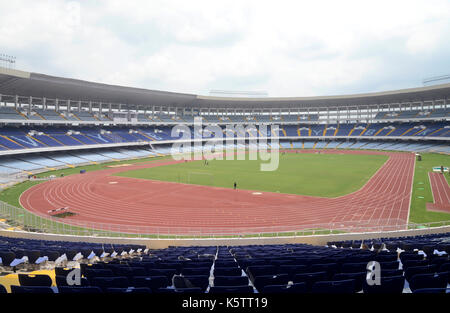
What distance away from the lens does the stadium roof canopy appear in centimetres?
4909

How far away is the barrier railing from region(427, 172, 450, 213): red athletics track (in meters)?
3.96

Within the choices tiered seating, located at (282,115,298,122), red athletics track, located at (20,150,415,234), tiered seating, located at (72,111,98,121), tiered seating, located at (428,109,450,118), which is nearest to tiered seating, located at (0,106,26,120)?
tiered seating, located at (72,111,98,121)

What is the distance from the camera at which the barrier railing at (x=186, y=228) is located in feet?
59.3

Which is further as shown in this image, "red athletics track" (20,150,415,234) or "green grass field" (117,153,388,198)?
"green grass field" (117,153,388,198)

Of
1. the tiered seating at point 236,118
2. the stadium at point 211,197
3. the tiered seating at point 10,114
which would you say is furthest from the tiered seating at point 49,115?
the tiered seating at point 236,118

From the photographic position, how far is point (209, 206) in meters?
25.3

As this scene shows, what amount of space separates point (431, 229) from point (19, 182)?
1769 inches

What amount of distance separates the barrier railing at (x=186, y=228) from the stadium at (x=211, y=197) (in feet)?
0.43

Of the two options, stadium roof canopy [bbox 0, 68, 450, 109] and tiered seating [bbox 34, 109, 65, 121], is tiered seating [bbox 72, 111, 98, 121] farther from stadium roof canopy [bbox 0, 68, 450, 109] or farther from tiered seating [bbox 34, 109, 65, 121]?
tiered seating [bbox 34, 109, 65, 121]

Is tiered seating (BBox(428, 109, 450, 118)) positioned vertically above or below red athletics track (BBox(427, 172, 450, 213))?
above

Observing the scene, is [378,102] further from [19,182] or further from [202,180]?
[19,182]

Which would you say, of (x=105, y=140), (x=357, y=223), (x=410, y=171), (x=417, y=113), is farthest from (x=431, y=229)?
(x=417, y=113)
